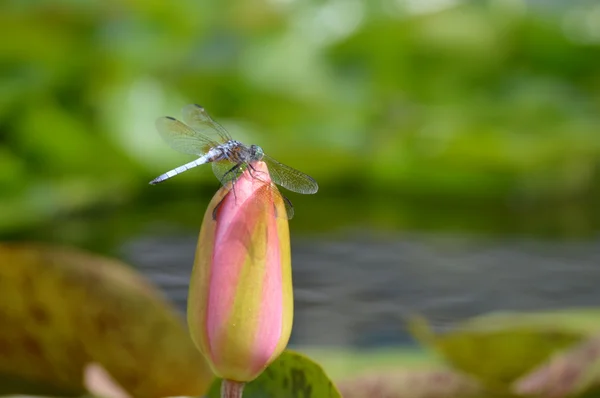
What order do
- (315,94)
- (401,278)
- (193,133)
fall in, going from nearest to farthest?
1. (193,133)
2. (401,278)
3. (315,94)

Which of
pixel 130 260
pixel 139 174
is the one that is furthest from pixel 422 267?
pixel 139 174

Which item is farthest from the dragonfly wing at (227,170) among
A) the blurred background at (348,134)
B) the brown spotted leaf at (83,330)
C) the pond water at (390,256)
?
the blurred background at (348,134)

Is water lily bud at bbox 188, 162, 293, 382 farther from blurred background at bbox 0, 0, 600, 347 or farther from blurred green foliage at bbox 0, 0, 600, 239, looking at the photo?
blurred green foliage at bbox 0, 0, 600, 239

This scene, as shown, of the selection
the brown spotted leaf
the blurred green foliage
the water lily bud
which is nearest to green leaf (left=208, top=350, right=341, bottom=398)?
the water lily bud

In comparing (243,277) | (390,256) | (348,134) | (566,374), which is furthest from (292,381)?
(348,134)

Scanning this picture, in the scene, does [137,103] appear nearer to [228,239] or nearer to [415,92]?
[415,92]

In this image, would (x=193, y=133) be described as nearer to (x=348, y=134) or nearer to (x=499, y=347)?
(x=499, y=347)

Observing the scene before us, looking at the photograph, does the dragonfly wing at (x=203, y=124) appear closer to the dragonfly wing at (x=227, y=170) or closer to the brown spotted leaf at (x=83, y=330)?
the dragonfly wing at (x=227, y=170)
